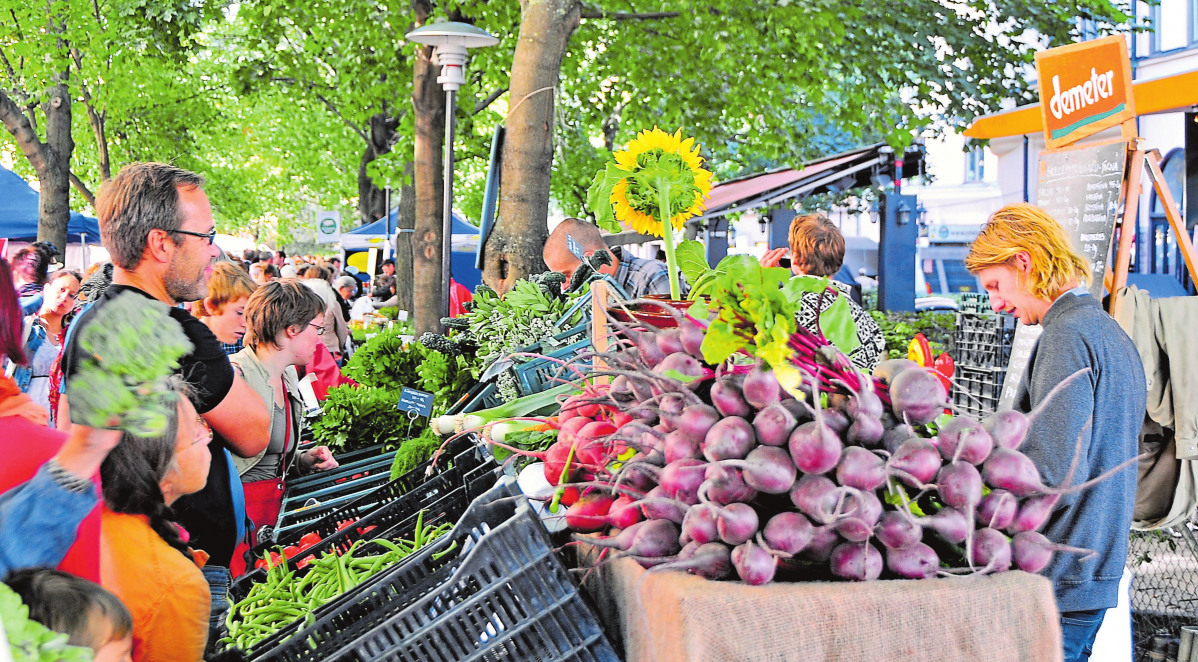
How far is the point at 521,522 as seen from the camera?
5.56 feet

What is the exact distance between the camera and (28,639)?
1.31 m

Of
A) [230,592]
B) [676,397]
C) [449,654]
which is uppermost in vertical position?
[676,397]

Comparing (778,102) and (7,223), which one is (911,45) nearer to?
(778,102)

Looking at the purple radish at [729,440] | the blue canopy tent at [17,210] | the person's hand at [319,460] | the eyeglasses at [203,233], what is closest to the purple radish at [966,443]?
the purple radish at [729,440]

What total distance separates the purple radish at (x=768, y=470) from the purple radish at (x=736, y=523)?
0.15 feet

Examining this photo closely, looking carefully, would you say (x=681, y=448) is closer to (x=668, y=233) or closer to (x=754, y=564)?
(x=754, y=564)

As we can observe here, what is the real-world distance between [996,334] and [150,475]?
5.56 meters

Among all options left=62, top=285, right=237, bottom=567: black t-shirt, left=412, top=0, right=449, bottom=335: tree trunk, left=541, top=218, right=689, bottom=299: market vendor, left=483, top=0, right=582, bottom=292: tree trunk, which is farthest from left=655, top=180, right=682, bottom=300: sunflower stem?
left=412, top=0, right=449, bottom=335: tree trunk

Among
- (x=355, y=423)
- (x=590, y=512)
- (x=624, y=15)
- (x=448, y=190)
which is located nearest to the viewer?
(x=590, y=512)

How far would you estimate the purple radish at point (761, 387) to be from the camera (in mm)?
1552

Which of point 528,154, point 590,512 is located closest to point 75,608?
point 590,512

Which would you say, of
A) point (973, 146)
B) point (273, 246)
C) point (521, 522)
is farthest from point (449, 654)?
point (273, 246)

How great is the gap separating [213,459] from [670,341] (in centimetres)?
152

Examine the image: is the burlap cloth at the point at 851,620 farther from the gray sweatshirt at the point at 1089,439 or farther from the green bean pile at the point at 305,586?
the green bean pile at the point at 305,586
